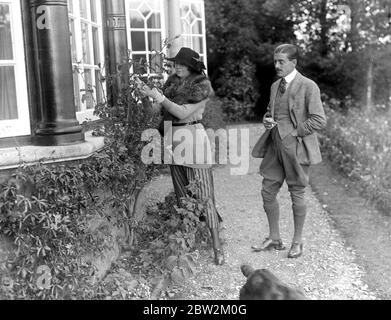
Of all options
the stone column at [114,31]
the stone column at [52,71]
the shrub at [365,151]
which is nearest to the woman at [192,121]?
the stone column at [52,71]

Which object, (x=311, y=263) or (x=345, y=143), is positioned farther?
(x=345, y=143)

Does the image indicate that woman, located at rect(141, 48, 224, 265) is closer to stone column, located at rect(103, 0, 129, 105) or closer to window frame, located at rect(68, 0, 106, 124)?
window frame, located at rect(68, 0, 106, 124)

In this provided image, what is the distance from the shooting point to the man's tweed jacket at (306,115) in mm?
4805

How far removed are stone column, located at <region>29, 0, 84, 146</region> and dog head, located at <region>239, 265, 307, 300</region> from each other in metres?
1.82

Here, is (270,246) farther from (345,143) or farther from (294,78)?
(345,143)

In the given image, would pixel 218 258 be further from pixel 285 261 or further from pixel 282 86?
pixel 282 86

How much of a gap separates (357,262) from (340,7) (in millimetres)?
14701

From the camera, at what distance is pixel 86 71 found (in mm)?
5637

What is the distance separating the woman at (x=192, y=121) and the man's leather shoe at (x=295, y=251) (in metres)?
0.64

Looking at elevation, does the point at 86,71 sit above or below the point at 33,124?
above

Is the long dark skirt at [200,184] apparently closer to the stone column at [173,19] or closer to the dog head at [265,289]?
the dog head at [265,289]
